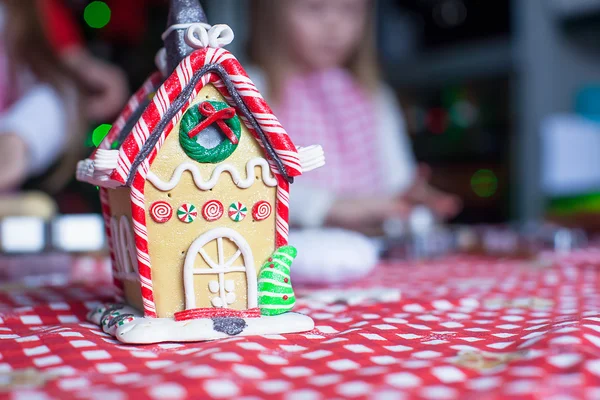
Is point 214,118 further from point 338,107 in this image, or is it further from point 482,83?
point 482,83

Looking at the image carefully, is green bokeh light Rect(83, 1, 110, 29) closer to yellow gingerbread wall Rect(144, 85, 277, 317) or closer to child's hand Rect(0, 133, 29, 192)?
child's hand Rect(0, 133, 29, 192)

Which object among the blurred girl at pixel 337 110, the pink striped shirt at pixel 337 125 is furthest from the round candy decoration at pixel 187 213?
the pink striped shirt at pixel 337 125

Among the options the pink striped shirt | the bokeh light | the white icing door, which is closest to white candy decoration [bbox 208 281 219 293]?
the white icing door

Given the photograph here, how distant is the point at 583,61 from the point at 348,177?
0.91m

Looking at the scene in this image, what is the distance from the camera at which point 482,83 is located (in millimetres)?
2104

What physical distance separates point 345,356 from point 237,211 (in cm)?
16

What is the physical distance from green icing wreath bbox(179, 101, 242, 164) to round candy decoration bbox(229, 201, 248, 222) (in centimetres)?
4

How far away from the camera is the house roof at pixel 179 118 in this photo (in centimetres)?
47

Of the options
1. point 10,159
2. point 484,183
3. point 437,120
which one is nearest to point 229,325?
point 10,159

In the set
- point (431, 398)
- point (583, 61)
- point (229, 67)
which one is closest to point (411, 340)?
point (431, 398)

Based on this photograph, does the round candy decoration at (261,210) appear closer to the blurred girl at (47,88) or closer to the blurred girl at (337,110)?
the blurred girl at (337,110)

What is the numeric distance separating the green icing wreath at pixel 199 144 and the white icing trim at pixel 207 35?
49 mm

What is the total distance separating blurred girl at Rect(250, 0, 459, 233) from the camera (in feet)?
4.45

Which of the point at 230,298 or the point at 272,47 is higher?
the point at 272,47
